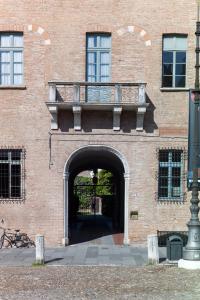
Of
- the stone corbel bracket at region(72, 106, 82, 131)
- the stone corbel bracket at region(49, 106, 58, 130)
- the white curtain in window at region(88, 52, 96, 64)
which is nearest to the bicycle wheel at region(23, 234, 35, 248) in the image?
the stone corbel bracket at region(49, 106, 58, 130)

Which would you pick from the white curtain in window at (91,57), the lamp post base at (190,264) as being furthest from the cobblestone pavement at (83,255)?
the white curtain in window at (91,57)

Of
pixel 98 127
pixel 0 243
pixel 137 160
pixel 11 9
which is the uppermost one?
pixel 11 9

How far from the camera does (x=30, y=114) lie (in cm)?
1844

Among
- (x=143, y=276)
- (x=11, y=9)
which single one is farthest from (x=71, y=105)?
(x=143, y=276)

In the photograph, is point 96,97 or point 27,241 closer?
point 96,97

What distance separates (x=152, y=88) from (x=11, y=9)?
6187 millimetres

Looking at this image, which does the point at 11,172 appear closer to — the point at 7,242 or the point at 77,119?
the point at 7,242

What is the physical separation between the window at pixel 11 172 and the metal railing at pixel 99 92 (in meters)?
2.72

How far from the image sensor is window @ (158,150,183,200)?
18609mm

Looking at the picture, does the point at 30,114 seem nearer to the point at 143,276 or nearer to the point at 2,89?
the point at 2,89

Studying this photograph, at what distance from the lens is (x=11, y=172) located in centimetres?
1856

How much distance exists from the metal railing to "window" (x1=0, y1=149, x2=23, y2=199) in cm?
272

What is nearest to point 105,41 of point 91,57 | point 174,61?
point 91,57

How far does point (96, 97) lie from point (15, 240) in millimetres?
6166
